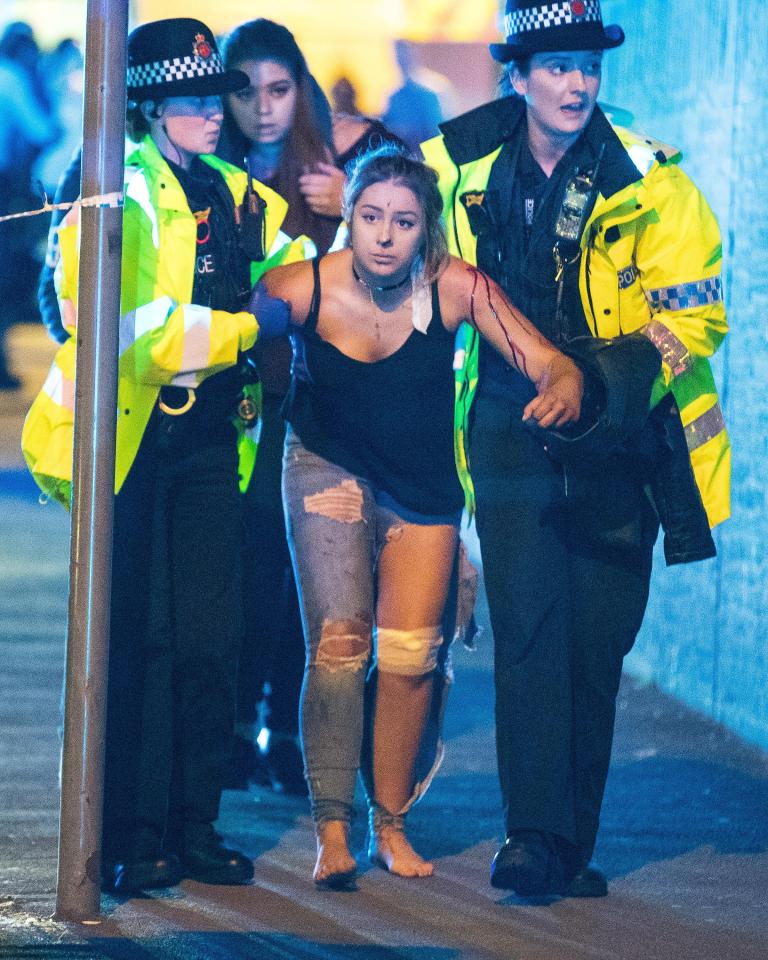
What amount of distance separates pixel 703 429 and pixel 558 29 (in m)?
1.11

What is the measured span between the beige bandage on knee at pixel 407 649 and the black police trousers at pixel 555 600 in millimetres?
190

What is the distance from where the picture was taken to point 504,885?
504cm

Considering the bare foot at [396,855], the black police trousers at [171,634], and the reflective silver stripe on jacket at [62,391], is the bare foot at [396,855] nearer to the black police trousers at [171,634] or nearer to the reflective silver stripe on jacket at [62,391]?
the black police trousers at [171,634]

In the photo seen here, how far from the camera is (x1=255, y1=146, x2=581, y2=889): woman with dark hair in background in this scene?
5.14m

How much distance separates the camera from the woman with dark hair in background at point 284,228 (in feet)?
20.5

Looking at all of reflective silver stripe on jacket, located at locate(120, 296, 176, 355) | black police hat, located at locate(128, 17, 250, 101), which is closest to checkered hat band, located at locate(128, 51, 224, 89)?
black police hat, located at locate(128, 17, 250, 101)

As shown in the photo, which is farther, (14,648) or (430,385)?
(14,648)

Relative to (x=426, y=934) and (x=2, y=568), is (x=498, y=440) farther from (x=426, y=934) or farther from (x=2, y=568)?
(x=2, y=568)

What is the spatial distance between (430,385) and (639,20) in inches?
167

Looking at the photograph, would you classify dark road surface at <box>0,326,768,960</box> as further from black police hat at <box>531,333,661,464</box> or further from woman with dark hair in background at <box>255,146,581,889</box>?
Result: black police hat at <box>531,333,661,464</box>

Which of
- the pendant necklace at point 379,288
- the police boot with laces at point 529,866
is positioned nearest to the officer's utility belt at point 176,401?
the pendant necklace at point 379,288

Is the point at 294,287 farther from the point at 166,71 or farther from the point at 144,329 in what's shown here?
the point at 166,71

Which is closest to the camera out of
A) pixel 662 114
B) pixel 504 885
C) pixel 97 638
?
pixel 97 638

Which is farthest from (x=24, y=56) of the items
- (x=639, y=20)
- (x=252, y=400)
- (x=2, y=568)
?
(x=252, y=400)
